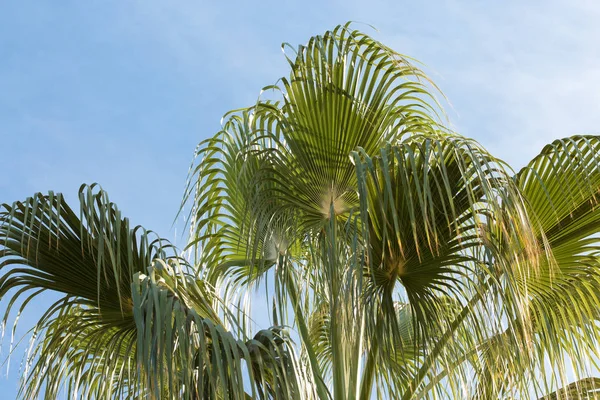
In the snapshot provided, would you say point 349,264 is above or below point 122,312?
above

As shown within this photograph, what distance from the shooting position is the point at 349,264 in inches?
144

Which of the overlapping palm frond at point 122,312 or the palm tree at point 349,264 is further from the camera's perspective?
the palm tree at point 349,264

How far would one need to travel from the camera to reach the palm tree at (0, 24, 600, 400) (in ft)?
10.8

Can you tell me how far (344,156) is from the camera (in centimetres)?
401

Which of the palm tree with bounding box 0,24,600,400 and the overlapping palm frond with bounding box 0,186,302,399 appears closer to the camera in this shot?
the overlapping palm frond with bounding box 0,186,302,399

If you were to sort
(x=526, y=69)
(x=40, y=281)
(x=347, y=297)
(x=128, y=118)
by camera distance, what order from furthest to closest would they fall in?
(x=128, y=118) < (x=526, y=69) < (x=40, y=281) < (x=347, y=297)

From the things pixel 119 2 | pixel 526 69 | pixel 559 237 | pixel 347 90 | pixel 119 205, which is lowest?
pixel 559 237

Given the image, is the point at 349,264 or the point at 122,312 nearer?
the point at 122,312

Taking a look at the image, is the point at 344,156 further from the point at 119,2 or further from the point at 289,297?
the point at 119,2

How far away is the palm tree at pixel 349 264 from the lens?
3305 mm

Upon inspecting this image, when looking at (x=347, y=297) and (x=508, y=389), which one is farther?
(x=508, y=389)

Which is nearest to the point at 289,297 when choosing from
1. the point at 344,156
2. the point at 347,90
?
the point at 344,156

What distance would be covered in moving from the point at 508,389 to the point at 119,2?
7.44 meters

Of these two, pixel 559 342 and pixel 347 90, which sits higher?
pixel 347 90
